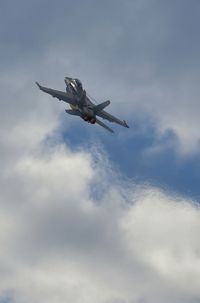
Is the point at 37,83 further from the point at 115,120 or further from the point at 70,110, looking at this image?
the point at 115,120

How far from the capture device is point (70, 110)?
15038 centimetres

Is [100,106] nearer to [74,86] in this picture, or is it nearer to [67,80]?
[74,86]

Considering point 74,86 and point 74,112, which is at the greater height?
point 74,86

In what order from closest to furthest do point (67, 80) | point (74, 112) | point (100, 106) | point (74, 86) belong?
1. point (100, 106)
2. point (74, 112)
3. point (74, 86)
4. point (67, 80)

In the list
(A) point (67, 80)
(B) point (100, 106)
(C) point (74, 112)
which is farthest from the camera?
(A) point (67, 80)

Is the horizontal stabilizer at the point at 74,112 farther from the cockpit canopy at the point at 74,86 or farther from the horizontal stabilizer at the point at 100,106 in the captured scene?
the cockpit canopy at the point at 74,86

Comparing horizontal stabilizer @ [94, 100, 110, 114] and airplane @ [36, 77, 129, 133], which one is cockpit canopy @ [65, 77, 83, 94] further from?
horizontal stabilizer @ [94, 100, 110, 114]

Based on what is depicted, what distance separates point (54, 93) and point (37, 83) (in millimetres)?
5806

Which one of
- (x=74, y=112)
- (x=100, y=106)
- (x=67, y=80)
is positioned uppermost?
(x=67, y=80)

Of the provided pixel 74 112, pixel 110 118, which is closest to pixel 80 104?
pixel 74 112

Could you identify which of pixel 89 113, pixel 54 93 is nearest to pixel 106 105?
pixel 89 113

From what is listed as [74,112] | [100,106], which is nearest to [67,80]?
[74,112]

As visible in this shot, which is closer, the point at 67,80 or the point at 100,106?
the point at 100,106

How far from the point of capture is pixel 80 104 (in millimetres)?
151750
